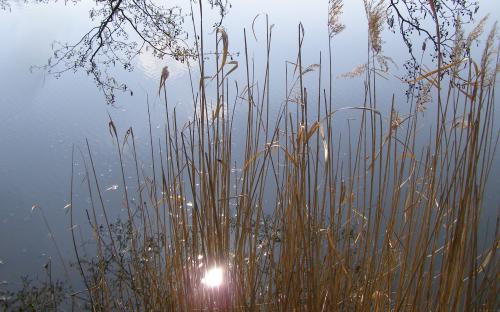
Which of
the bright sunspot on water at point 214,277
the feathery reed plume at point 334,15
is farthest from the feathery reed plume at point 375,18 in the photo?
the bright sunspot on water at point 214,277

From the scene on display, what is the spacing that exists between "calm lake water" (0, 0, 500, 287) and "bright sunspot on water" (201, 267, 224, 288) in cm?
161

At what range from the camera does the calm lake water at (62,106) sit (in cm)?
498

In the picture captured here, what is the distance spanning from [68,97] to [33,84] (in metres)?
1.12

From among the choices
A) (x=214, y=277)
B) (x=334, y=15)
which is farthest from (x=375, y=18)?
(x=214, y=277)

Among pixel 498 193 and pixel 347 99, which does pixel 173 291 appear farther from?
pixel 347 99

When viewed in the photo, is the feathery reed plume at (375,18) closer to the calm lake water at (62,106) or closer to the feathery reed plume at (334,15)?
the feathery reed plume at (334,15)

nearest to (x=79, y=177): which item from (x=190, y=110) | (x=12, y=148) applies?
(x=12, y=148)

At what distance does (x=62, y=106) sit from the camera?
8297mm

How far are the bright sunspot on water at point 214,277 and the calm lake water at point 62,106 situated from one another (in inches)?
63.5

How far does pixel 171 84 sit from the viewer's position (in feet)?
27.9

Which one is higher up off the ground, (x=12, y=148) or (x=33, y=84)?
(x=33, y=84)

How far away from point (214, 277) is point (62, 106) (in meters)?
7.86

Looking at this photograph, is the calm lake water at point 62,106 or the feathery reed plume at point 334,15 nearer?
the feathery reed plume at point 334,15

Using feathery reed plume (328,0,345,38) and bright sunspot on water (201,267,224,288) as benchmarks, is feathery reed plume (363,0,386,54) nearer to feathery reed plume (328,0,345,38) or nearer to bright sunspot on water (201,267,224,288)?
feathery reed plume (328,0,345,38)
